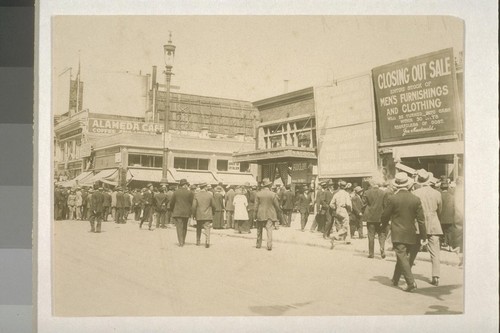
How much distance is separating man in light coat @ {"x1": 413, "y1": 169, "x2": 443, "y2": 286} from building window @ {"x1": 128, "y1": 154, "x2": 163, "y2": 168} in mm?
1831

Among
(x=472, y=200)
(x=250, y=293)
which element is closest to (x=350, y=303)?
(x=250, y=293)

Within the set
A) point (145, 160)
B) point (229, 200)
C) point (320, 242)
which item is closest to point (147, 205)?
point (145, 160)

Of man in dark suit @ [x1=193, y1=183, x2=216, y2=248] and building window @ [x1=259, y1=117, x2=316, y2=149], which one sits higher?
building window @ [x1=259, y1=117, x2=316, y2=149]

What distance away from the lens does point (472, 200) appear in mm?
3793

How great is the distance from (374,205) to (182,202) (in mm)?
1379

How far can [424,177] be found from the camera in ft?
12.2

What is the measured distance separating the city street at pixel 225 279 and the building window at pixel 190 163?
19.9 inches

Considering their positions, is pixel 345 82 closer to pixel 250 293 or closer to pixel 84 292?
pixel 250 293

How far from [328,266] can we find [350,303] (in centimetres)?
29

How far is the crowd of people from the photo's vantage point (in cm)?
367

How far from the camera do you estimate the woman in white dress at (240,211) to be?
389cm

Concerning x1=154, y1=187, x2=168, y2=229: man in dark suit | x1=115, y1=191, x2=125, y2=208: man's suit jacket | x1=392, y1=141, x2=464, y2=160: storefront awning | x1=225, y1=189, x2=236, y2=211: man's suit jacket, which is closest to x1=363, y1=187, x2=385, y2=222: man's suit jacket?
x1=392, y1=141, x2=464, y2=160: storefront awning

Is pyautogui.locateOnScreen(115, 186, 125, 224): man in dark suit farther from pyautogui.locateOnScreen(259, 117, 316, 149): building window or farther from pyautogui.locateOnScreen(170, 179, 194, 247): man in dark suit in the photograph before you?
pyautogui.locateOnScreen(259, 117, 316, 149): building window

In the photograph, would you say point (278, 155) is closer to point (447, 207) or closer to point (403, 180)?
point (403, 180)
